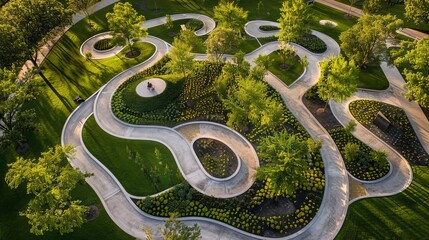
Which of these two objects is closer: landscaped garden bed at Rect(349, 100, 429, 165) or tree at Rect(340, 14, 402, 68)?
landscaped garden bed at Rect(349, 100, 429, 165)

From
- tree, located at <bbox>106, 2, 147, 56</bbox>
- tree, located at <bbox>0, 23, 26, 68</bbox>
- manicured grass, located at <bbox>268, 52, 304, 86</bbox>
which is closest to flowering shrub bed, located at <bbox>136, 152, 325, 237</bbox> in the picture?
manicured grass, located at <bbox>268, 52, 304, 86</bbox>

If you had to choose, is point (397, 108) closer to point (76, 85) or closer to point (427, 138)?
point (427, 138)

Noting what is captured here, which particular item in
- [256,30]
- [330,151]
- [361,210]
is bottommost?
[361,210]

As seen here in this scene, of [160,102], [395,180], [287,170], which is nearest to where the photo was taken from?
[287,170]

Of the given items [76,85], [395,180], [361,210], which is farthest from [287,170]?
[76,85]

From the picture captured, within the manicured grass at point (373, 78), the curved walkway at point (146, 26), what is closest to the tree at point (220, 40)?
the curved walkway at point (146, 26)

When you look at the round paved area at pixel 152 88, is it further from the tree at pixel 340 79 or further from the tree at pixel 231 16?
the tree at pixel 340 79

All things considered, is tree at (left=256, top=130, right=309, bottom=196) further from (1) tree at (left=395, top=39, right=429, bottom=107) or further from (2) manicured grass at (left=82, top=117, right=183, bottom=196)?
(1) tree at (left=395, top=39, right=429, bottom=107)
